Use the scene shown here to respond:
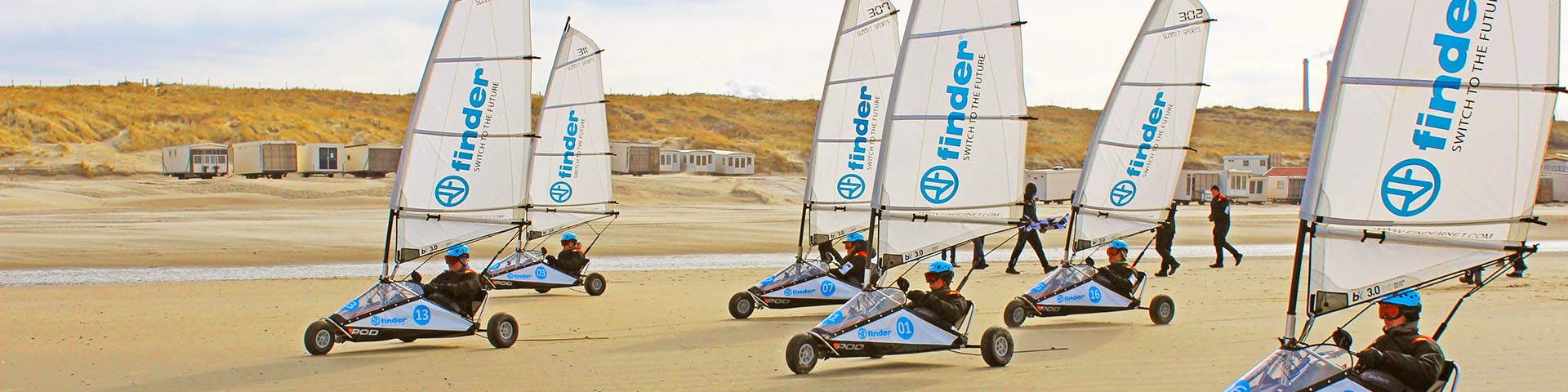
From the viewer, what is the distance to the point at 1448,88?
853 cm

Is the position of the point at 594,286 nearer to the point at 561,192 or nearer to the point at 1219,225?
the point at 561,192

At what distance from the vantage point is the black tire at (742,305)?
15.2m

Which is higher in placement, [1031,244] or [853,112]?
[853,112]

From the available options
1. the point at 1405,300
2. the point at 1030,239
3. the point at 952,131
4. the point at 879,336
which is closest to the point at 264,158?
the point at 1030,239

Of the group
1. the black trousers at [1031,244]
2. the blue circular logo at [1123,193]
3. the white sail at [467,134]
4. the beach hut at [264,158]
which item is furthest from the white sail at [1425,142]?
the beach hut at [264,158]

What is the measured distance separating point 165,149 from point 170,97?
54249 millimetres

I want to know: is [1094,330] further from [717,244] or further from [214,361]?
[717,244]

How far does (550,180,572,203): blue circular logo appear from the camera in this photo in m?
22.9

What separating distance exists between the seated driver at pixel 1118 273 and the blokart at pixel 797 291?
3.03 m

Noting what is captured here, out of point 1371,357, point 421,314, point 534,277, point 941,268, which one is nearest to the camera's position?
point 1371,357

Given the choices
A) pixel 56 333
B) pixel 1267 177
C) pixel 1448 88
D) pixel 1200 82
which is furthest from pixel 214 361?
pixel 1267 177

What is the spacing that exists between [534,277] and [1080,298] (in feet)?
26.0

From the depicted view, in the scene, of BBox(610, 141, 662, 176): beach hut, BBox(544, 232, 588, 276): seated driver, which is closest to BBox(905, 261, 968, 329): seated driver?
BBox(544, 232, 588, 276): seated driver

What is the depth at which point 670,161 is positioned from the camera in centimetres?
6675
